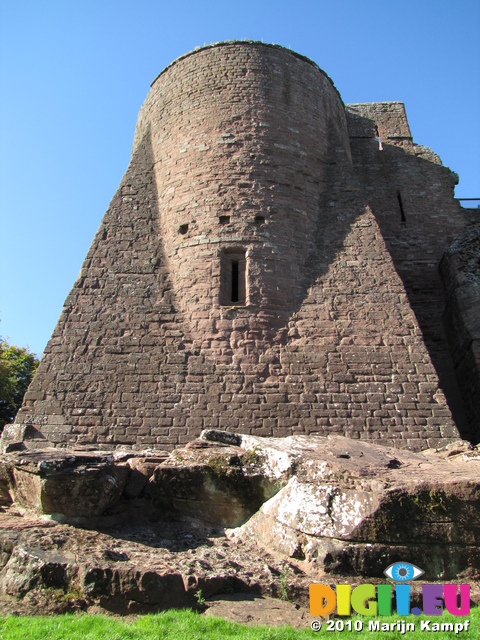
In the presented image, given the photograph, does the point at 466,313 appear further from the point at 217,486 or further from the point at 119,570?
the point at 119,570

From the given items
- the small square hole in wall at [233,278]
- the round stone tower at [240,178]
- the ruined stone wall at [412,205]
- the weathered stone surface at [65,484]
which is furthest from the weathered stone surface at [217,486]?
the ruined stone wall at [412,205]

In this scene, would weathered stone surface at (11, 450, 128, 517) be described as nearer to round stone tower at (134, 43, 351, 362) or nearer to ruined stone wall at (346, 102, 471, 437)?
round stone tower at (134, 43, 351, 362)

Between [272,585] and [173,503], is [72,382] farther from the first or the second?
[272,585]

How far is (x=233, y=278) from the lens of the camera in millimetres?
8750

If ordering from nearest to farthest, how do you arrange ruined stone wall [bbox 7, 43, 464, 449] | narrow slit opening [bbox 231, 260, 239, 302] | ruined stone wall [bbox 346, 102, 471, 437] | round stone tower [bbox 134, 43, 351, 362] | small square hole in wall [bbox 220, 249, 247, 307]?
ruined stone wall [bbox 7, 43, 464, 449], round stone tower [bbox 134, 43, 351, 362], small square hole in wall [bbox 220, 249, 247, 307], narrow slit opening [bbox 231, 260, 239, 302], ruined stone wall [bbox 346, 102, 471, 437]

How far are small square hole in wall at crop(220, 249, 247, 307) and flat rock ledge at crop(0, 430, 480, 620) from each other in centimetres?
301

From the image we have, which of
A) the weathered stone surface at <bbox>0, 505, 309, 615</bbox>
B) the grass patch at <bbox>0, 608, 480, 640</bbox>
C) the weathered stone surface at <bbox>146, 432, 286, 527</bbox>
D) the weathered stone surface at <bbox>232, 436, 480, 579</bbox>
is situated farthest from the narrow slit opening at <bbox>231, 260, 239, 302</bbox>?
the grass patch at <bbox>0, 608, 480, 640</bbox>

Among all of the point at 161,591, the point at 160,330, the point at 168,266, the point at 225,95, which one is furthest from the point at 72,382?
the point at 225,95

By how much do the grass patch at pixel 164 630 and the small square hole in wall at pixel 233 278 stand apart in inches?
211

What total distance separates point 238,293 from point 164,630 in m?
5.78

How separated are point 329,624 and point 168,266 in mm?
6527

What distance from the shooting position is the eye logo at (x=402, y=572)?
4.26 metres

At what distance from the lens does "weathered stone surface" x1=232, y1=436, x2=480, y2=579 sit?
170 inches

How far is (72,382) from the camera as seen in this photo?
776 centimetres
